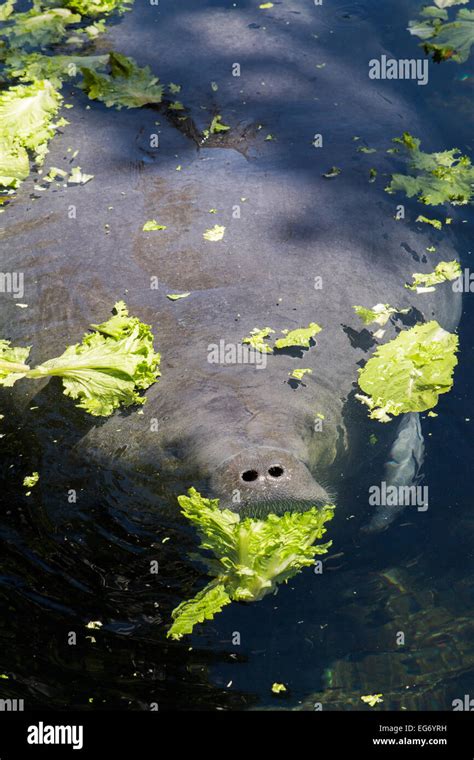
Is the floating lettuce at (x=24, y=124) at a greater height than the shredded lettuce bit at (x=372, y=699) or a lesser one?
greater

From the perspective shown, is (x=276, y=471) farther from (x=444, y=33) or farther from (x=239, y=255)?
(x=444, y=33)

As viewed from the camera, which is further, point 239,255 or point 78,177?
point 78,177

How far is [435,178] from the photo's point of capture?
6.09m

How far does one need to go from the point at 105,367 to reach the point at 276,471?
119cm

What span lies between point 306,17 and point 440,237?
8.92ft

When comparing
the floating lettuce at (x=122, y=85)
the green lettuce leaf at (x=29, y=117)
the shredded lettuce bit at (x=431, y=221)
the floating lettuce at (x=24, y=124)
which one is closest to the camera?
the shredded lettuce bit at (x=431, y=221)

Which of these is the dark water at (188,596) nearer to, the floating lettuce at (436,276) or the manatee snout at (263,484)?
the manatee snout at (263,484)

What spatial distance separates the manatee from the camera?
4.19m

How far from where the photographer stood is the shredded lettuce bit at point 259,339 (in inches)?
178

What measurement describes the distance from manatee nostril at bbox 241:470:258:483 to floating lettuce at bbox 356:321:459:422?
3.69 ft

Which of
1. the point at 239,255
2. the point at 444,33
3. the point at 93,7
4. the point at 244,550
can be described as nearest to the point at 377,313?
the point at 239,255

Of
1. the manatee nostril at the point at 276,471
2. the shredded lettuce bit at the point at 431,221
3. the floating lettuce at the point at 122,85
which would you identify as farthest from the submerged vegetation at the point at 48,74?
the manatee nostril at the point at 276,471

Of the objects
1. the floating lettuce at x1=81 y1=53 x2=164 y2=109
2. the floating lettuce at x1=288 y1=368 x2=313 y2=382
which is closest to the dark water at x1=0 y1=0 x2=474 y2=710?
the floating lettuce at x1=288 y1=368 x2=313 y2=382

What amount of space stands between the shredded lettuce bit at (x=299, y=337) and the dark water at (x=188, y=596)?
28.3 inches
